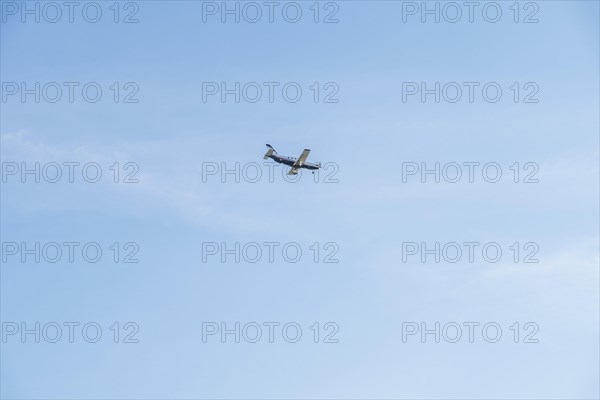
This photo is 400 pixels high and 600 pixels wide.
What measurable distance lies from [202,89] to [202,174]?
923 cm

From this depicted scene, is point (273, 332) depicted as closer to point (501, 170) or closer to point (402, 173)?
point (402, 173)

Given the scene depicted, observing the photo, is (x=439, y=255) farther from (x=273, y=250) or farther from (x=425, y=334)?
(x=273, y=250)

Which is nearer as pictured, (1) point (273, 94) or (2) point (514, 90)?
(1) point (273, 94)

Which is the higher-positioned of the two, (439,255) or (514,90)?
(514,90)

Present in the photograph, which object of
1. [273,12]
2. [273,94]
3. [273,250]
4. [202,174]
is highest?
[273,12]

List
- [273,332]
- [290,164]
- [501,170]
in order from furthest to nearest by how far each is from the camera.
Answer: [290,164], [501,170], [273,332]

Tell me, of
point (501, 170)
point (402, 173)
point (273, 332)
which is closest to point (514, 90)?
point (501, 170)

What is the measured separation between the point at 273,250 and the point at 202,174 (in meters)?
10.9

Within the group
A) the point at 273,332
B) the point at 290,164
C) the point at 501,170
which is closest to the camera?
the point at 273,332

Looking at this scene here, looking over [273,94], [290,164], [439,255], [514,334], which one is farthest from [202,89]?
[514,334]

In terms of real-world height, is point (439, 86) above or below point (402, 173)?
above

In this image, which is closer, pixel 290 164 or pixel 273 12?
pixel 273 12

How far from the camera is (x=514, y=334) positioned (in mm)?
71250

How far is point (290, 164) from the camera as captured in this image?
265ft
